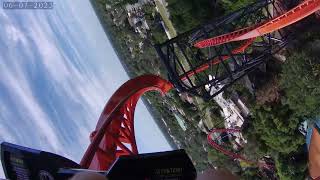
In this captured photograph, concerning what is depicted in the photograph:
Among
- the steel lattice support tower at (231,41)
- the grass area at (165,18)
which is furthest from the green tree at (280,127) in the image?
the grass area at (165,18)

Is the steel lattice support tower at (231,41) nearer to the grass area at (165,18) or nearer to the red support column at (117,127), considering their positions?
the red support column at (117,127)

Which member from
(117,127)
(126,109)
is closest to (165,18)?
(126,109)

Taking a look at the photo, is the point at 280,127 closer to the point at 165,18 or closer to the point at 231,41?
the point at 231,41

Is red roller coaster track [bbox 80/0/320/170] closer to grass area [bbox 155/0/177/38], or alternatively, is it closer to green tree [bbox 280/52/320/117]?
green tree [bbox 280/52/320/117]

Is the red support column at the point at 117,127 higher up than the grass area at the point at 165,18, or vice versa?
the grass area at the point at 165,18

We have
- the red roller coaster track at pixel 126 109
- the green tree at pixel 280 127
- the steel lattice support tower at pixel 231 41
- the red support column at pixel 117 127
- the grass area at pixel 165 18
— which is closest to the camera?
the red roller coaster track at pixel 126 109

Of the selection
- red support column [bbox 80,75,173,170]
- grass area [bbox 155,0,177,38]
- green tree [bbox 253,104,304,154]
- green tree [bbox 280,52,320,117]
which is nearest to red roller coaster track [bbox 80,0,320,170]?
red support column [bbox 80,75,173,170]

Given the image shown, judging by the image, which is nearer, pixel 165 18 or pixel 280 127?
pixel 280 127

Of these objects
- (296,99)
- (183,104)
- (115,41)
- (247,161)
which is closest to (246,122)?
(247,161)

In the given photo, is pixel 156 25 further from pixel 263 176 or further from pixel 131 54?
pixel 263 176

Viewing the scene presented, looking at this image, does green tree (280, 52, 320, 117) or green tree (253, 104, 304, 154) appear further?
green tree (253, 104, 304, 154)
